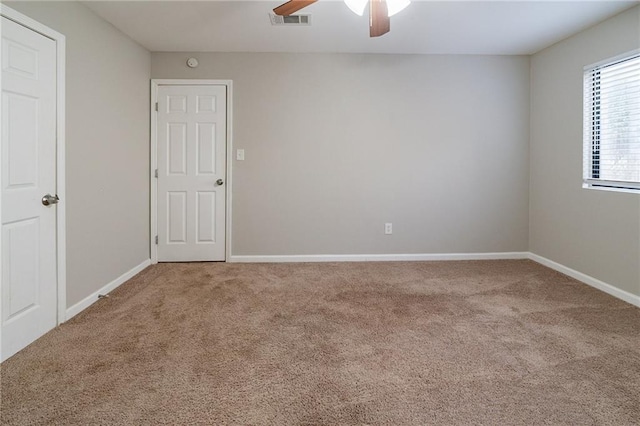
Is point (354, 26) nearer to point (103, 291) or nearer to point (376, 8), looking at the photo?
point (376, 8)

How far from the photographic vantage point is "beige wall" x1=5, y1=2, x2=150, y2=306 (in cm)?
274

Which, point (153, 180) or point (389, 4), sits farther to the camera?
point (153, 180)

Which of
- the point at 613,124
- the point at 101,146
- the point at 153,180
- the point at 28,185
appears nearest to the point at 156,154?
the point at 153,180

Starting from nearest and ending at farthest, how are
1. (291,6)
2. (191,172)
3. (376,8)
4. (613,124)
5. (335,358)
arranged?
(335,358) < (376,8) < (291,6) < (613,124) < (191,172)

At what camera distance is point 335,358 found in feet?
7.02

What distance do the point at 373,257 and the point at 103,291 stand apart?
9.24ft

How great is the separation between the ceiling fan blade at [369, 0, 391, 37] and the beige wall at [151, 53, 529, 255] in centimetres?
180

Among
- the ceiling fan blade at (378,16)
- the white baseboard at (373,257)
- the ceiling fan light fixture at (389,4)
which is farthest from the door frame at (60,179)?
the ceiling fan blade at (378,16)

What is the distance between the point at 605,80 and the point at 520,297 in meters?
2.14

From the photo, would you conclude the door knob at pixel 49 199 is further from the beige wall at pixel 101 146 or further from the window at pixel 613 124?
the window at pixel 613 124

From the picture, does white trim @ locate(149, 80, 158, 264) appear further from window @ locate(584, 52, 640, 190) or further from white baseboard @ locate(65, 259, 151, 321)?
window @ locate(584, 52, 640, 190)

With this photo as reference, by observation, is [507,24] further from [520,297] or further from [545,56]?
[520,297]

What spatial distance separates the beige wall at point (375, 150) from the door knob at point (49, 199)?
1.97 metres

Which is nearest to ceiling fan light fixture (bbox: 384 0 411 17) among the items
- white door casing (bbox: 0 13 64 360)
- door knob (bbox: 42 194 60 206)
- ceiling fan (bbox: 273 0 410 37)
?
ceiling fan (bbox: 273 0 410 37)
